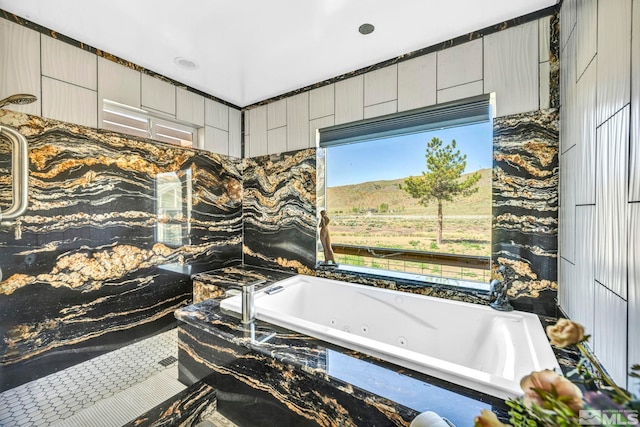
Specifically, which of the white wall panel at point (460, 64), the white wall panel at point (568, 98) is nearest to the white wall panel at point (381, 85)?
the white wall panel at point (460, 64)

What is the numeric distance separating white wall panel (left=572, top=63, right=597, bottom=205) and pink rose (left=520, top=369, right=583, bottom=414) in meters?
1.14

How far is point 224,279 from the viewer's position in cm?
277

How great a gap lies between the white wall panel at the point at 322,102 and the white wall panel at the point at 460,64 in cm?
100

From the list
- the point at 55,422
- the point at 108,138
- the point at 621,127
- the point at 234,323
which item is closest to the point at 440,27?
the point at 621,127

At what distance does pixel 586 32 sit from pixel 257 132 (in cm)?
287

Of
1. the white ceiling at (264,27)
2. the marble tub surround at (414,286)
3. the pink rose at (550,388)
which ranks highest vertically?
the white ceiling at (264,27)

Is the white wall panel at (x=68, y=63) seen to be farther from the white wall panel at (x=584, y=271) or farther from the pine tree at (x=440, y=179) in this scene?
the white wall panel at (x=584, y=271)

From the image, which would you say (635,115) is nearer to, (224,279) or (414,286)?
(414,286)

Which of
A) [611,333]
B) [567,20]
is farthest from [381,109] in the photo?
[611,333]

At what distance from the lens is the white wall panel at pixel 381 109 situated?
2.38 metres

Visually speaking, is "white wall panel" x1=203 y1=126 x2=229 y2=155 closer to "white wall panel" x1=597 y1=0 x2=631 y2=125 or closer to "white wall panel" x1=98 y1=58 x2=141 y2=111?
"white wall panel" x1=98 y1=58 x2=141 y2=111

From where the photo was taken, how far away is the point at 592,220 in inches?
49.4

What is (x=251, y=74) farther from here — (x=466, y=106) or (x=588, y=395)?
(x=588, y=395)

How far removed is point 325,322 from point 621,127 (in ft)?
7.31
